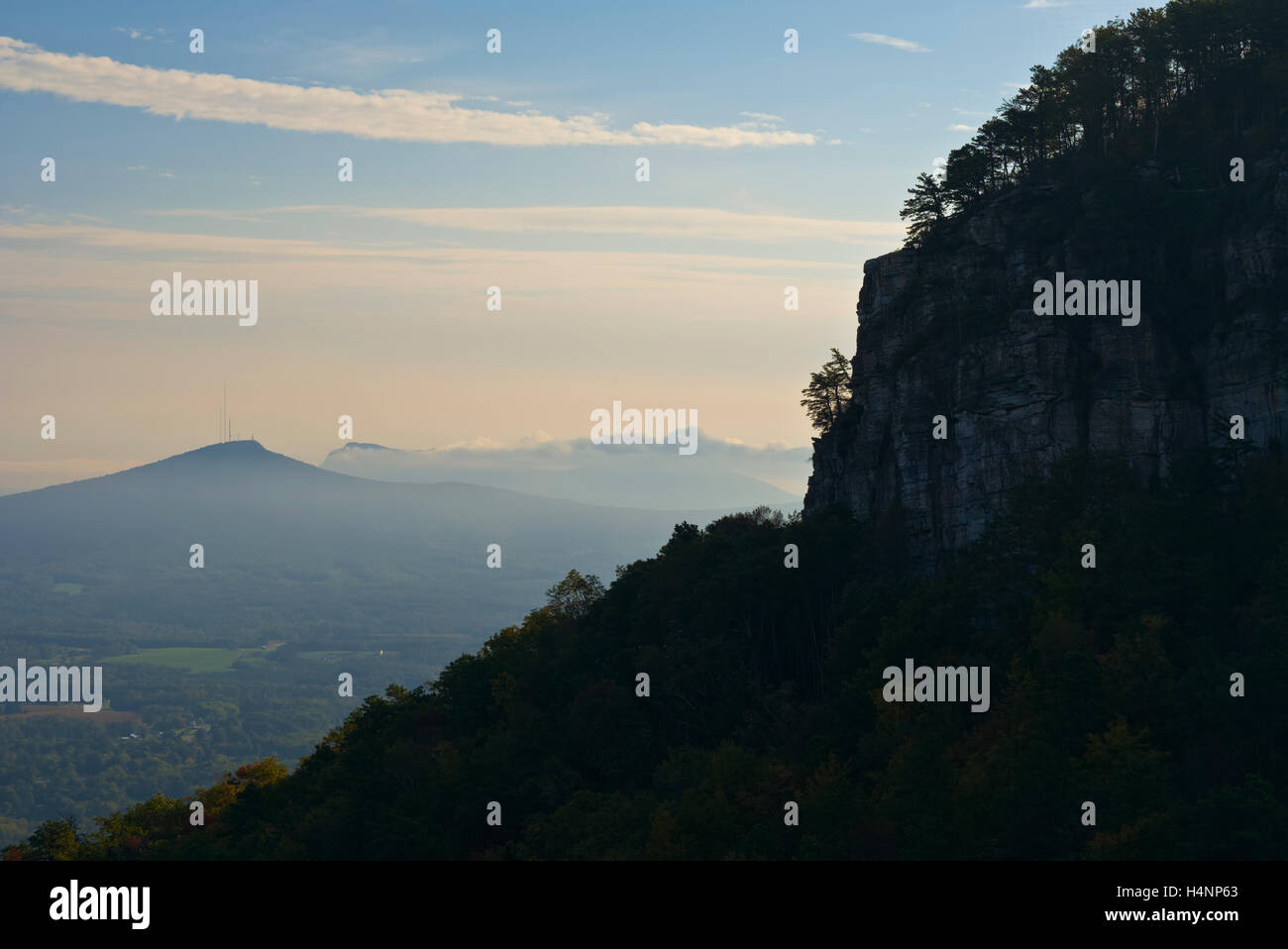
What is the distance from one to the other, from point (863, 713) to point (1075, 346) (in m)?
22.0

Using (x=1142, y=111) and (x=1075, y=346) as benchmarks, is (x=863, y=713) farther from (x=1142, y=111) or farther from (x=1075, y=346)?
(x=1142, y=111)

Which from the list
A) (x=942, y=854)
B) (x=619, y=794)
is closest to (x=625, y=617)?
(x=619, y=794)

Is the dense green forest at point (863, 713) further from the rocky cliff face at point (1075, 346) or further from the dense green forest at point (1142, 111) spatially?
the dense green forest at point (1142, 111)

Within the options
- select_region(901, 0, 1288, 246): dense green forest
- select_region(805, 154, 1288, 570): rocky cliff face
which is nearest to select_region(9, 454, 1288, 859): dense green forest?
select_region(805, 154, 1288, 570): rocky cliff face

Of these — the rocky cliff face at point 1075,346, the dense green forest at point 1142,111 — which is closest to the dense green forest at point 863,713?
the rocky cliff face at point 1075,346

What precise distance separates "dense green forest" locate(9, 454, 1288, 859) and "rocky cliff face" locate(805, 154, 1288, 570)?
3.44 meters

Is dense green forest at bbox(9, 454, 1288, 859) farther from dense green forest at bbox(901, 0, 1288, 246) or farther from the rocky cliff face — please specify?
dense green forest at bbox(901, 0, 1288, 246)

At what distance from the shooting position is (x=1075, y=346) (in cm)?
6850

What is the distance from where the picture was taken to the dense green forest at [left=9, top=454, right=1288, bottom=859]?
5078 cm

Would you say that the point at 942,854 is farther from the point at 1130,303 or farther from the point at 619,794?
the point at 1130,303

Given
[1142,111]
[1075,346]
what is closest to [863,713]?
[1075,346]

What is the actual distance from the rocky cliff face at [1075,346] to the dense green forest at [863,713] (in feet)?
11.3
